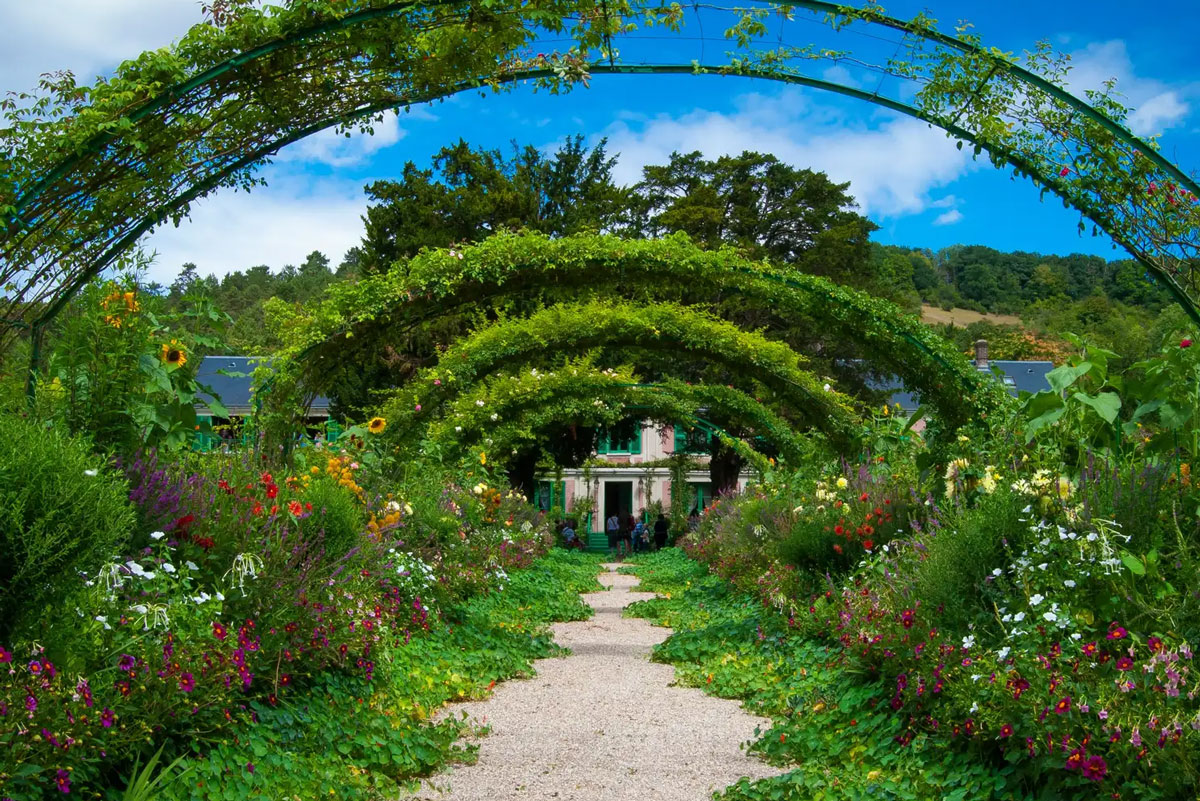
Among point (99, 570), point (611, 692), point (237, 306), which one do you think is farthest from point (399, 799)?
point (237, 306)

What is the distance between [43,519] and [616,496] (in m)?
34.4

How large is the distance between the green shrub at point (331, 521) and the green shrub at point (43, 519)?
2141 mm

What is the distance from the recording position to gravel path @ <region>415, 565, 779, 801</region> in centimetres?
402

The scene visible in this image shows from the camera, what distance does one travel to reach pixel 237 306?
1582 inches

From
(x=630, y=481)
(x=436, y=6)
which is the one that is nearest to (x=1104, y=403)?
(x=436, y=6)

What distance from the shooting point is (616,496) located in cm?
3684

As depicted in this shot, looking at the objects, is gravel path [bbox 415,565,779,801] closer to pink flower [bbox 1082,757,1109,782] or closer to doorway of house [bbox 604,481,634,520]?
pink flower [bbox 1082,757,1109,782]

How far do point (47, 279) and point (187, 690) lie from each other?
2.50 meters

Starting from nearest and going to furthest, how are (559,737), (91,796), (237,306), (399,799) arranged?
(91,796) → (399,799) → (559,737) → (237,306)

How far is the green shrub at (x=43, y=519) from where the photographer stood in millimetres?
2713

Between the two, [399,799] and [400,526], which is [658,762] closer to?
[399,799]

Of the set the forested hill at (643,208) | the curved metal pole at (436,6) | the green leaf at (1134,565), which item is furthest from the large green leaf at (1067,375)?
the forested hill at (643,208)

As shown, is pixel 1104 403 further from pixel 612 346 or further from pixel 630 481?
pixel 630 481

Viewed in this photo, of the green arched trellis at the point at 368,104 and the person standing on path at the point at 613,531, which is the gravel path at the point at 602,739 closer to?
the green arched trellis at the point at 368,104
